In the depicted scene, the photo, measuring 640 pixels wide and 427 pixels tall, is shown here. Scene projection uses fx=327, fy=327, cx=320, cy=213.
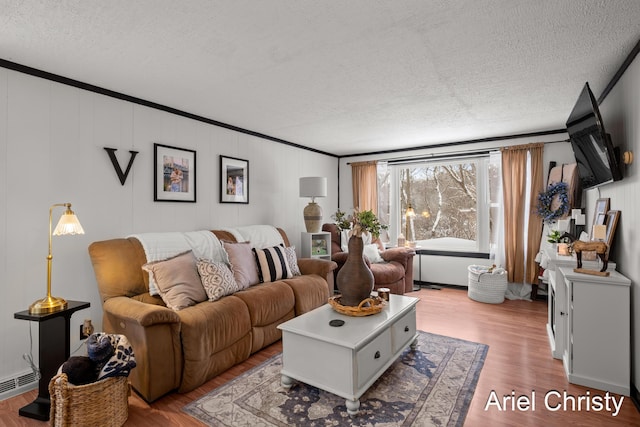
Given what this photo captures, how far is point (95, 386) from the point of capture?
1814mm

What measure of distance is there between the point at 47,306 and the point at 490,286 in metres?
4.61

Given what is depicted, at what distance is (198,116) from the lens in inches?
143

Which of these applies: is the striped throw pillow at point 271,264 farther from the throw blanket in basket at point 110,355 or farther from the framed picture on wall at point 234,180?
the throw blanket in basket at point 110,355

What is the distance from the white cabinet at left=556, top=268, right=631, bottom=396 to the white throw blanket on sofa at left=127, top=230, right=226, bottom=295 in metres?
3.04

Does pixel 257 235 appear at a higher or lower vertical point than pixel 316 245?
higher

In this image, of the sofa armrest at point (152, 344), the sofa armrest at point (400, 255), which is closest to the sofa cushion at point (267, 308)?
the sofa armrest at point (152, 344)

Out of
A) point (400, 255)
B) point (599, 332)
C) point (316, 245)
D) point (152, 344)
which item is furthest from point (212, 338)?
point (400, 255)

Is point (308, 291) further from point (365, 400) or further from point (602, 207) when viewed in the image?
point (602, 207)

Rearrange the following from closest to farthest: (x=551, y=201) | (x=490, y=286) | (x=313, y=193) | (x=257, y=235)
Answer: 1. (x=257, y=235)
2. (x=551, y=201)
3. (x=490, y=286)
4. (x=313, y=193)

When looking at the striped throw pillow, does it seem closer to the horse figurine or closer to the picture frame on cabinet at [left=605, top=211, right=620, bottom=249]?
the horse figurine

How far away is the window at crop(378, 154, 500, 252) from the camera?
4988mm

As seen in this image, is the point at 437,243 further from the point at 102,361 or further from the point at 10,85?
the point at 10,85

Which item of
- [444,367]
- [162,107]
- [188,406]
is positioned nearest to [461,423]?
[444,367]

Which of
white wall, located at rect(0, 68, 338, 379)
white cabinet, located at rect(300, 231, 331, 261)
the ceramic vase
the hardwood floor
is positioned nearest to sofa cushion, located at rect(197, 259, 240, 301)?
the hardwood floor
